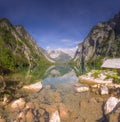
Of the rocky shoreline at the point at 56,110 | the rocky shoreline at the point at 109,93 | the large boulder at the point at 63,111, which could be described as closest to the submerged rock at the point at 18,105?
the rocky shoreline at the point at 56,110

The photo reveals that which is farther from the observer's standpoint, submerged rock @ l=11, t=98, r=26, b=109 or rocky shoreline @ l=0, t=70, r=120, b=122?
submerged rock @ l=11, t=98, r=26, b=109

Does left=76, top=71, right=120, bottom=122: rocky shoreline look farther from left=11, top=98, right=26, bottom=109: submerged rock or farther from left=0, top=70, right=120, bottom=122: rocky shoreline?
left=11, top=98, right=26, bottom=109: submerged rock

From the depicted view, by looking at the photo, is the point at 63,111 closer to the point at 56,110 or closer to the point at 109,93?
the point at 56,110

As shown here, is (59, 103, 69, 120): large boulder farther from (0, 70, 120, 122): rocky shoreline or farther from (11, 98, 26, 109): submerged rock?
(11, 98, 26, 109): submerged rock

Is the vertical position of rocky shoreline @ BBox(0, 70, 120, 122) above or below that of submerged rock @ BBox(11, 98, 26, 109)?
below

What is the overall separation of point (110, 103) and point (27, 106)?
35.3 feet

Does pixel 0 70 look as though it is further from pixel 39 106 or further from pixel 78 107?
pixel 78 107

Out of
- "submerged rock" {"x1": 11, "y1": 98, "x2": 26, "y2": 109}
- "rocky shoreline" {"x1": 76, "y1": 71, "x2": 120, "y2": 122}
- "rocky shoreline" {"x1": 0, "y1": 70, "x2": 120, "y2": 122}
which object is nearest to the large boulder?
"rocky shoreline" {"x1": 0, "y1": 70, "x2": 120, "y2": 122}

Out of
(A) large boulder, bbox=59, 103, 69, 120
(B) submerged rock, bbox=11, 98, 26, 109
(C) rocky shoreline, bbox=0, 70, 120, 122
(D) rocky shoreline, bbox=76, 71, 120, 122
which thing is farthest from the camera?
(B) submerged rock, bbox=11, 98, 26, 109

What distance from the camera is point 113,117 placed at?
50.1ft

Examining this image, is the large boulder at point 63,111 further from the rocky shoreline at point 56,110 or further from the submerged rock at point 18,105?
the submerged rock at point 18,105

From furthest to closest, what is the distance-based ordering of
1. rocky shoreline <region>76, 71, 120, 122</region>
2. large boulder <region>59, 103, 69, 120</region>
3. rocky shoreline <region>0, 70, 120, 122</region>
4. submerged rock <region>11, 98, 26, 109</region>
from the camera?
1. submerged rock <region>11, 98, 26, 109</region>
2. large boulder <region>59, 103, 69, 120</region>
3. rocky shoreline <region>0, 70, 120, 122</region>
4. rocky shoreline <region>76, 71, 120, 122</region>

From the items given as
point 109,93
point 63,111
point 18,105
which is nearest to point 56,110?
point 63,111

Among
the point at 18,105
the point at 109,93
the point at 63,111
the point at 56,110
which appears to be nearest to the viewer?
the point at 63,111
